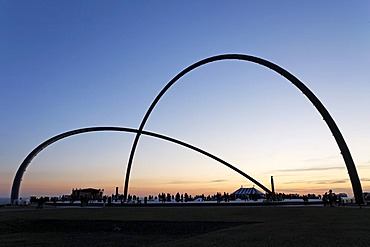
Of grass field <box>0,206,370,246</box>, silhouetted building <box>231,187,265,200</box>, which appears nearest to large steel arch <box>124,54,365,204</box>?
silhouetted building <box>231,187,265,200</box>

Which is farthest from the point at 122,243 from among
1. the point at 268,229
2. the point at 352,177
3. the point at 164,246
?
the point at 352,177

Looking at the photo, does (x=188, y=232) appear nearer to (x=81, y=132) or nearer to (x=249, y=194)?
(x=249, y=194)

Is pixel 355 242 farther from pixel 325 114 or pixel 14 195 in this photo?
pixel 14 195

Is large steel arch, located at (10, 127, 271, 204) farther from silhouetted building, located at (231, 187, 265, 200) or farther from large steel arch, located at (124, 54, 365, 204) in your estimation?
large steel arch, located at (124, 54, 365, 204)

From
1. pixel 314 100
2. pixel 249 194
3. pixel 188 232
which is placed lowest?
pixel 188 232

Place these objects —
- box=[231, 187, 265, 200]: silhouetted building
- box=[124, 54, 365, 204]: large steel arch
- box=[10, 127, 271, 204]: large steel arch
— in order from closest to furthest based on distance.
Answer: box=[124, 54, 365, 204]: large steel arch < box=[231, 187, 265, 200]: silhouetted building < box=[10, 127, 271, 204]: large steel arch

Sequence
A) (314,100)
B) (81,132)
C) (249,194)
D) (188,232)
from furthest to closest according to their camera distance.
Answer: (81,132) < (249,194) < (314,100) < (188,232)

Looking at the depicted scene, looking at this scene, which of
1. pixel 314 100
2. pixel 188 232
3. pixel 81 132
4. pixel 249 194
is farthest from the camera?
pixel 81 132

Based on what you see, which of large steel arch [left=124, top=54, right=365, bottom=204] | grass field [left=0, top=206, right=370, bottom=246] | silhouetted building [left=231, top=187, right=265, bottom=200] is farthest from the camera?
silhouetted building [left=231, top=187, right=265, bottom=200]

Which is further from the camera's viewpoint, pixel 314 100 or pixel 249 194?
pixel 249 194

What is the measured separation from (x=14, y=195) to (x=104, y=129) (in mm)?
16060

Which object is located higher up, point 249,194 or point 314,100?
point 314,100

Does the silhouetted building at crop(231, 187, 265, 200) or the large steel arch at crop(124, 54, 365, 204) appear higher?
the large steel arch at crop(124, 54, 365, 204)

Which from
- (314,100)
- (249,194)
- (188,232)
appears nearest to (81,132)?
(249,194)
